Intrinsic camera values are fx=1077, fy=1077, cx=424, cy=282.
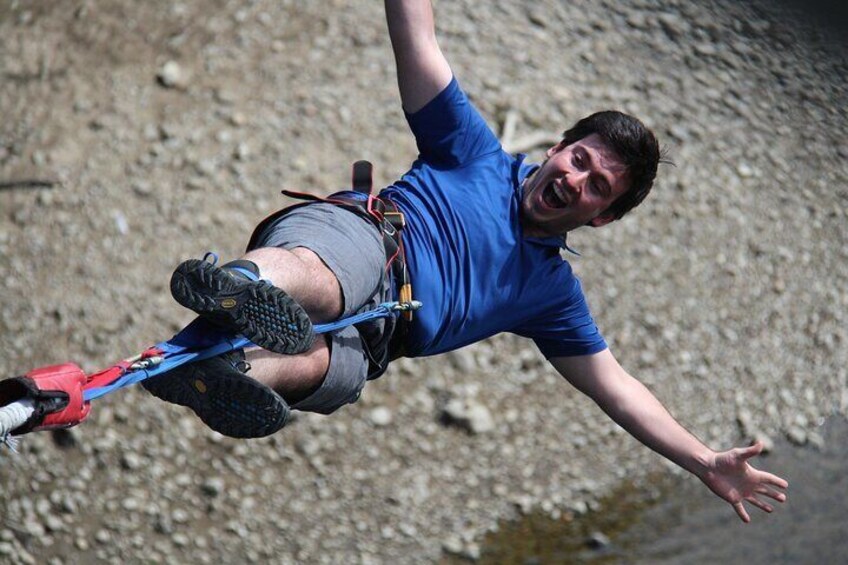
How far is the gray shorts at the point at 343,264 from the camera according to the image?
2537 mm

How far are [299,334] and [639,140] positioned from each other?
3.82ft

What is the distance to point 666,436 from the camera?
3.08 m

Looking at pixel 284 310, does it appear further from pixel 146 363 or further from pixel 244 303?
pixel 146 363

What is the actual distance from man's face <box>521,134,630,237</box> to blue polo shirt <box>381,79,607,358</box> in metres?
0.06

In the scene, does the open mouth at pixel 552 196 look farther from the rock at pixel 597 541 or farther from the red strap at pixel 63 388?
the rock at pixel 597 541

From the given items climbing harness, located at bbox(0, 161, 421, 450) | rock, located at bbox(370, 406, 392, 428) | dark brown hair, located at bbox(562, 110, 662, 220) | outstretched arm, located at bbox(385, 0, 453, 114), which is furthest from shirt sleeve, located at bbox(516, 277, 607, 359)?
rock, located at bbox(370, 406, 392, 428)

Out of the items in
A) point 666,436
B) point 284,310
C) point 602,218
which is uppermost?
point 284,310

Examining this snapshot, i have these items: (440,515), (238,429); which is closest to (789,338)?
(440,515)

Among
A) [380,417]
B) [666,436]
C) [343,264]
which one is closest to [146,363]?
[343,264]

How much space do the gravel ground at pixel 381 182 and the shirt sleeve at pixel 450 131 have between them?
2.84 m

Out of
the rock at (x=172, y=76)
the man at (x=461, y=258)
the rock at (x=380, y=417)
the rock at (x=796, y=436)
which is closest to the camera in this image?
the man at (x=461, y=258)

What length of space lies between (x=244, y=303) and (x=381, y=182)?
3.87 metres

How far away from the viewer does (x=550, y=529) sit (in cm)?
578

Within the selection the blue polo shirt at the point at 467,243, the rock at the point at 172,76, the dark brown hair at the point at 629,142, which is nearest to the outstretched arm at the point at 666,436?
the blue polo shirt at the point at 467,243
